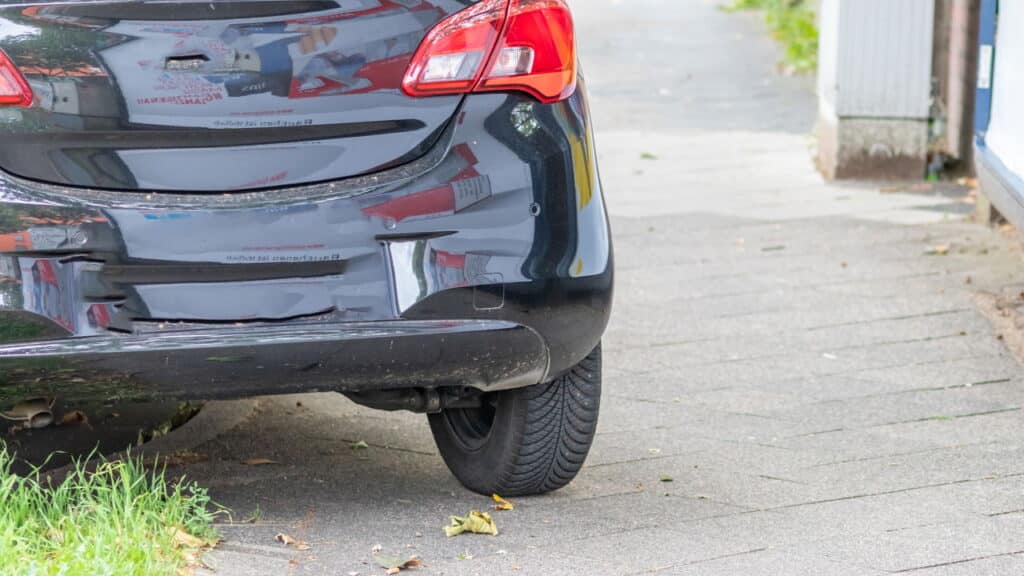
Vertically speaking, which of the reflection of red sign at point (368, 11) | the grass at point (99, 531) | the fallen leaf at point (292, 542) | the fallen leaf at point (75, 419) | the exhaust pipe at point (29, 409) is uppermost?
Answer: the reflection of red sign at point (368, 11)

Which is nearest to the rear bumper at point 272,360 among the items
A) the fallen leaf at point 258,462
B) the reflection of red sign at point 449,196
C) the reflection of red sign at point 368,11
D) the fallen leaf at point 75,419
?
the reflection of red sign at point 449,196

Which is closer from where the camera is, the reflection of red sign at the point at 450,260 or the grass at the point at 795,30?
the reflection of red sign at the point at 450,260

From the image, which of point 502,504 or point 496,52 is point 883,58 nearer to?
point 502,504

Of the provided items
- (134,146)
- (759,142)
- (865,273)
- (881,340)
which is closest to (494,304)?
(134,146)

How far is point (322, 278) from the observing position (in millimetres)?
3012

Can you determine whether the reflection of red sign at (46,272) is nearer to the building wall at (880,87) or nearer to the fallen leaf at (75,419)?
the fallen leaf at (75,419)

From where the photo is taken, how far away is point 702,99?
10609 mm

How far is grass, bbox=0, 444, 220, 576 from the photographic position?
2.79 meters

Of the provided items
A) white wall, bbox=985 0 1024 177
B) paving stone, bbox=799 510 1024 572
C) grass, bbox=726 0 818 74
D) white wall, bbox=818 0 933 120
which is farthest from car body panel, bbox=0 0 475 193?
grass, bbox=726 0 818 74

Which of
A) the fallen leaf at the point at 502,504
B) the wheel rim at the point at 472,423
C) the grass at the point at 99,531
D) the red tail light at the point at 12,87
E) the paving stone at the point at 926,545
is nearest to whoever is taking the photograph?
the grass at the point at 99,531

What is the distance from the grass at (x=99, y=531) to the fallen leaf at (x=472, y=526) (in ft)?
1.68

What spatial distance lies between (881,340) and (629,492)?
1.75 metres

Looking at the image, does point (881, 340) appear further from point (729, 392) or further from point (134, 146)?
point (134, 146)

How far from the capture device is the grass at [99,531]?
110 inches
